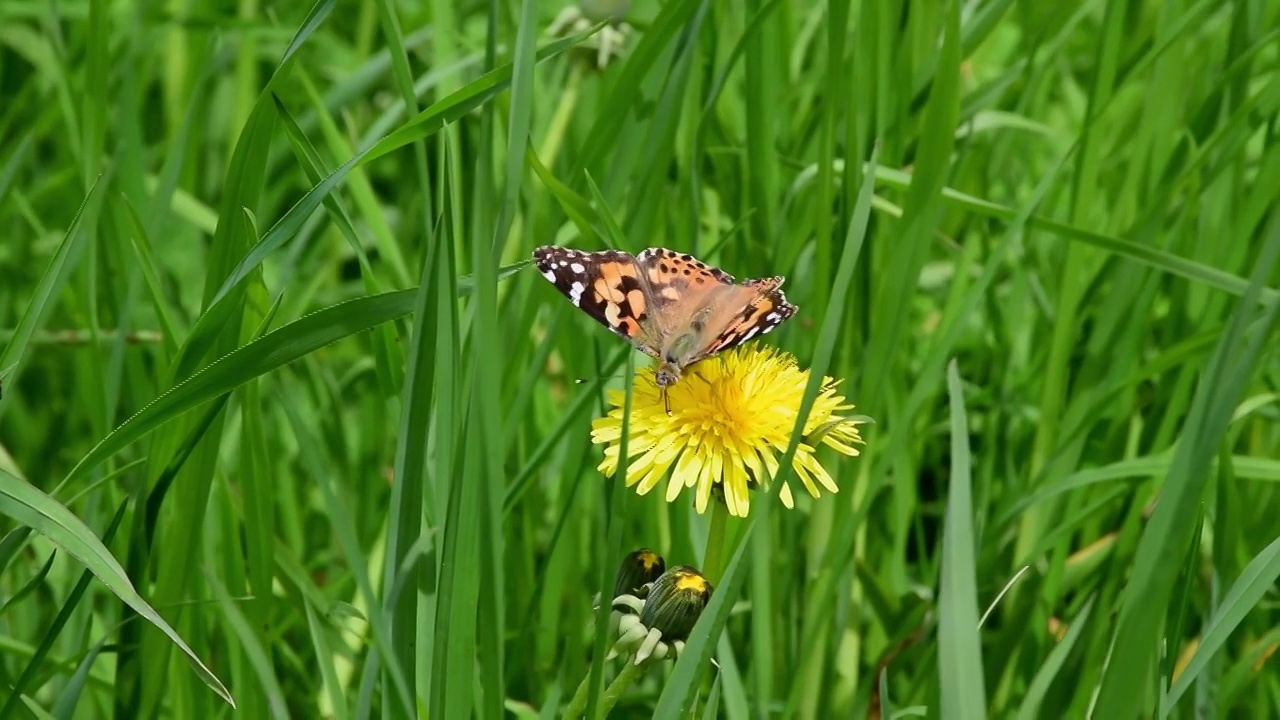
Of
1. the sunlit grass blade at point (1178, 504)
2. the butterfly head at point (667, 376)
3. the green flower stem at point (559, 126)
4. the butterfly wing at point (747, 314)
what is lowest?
the sunlit grass blade at point (1178, 504)

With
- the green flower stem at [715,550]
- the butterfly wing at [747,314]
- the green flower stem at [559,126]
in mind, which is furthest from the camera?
the green flower stem at [559,126]

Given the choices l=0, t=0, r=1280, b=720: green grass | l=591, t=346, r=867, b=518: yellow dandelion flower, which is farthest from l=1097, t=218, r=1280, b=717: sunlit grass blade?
l=591, t=346, r=867, b=518: yellow dandelion flower

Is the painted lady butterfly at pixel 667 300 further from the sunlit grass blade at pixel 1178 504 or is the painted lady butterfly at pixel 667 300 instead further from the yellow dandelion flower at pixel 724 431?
the sunlit grass blade at pixel 1178 504

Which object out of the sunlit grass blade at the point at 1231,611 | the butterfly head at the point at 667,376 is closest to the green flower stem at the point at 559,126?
the butterfly head at the point at 667,376

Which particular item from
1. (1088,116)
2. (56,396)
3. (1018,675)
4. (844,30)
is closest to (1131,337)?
(1088,116)

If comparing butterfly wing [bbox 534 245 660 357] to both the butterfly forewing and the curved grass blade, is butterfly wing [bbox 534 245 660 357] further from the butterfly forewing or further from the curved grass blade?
the curved grass blade

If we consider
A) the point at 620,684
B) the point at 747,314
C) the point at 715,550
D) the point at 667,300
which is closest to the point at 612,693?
the point at 620,684

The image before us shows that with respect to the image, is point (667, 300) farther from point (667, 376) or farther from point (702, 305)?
point (667, 376)

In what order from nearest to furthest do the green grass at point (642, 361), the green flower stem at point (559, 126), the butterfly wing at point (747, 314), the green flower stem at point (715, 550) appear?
the green grass at point (642, 361) → the green flower stem at point (715, 550) → the butterfly wing at point (747, 314) → the green flower stem at point (559, 126)
